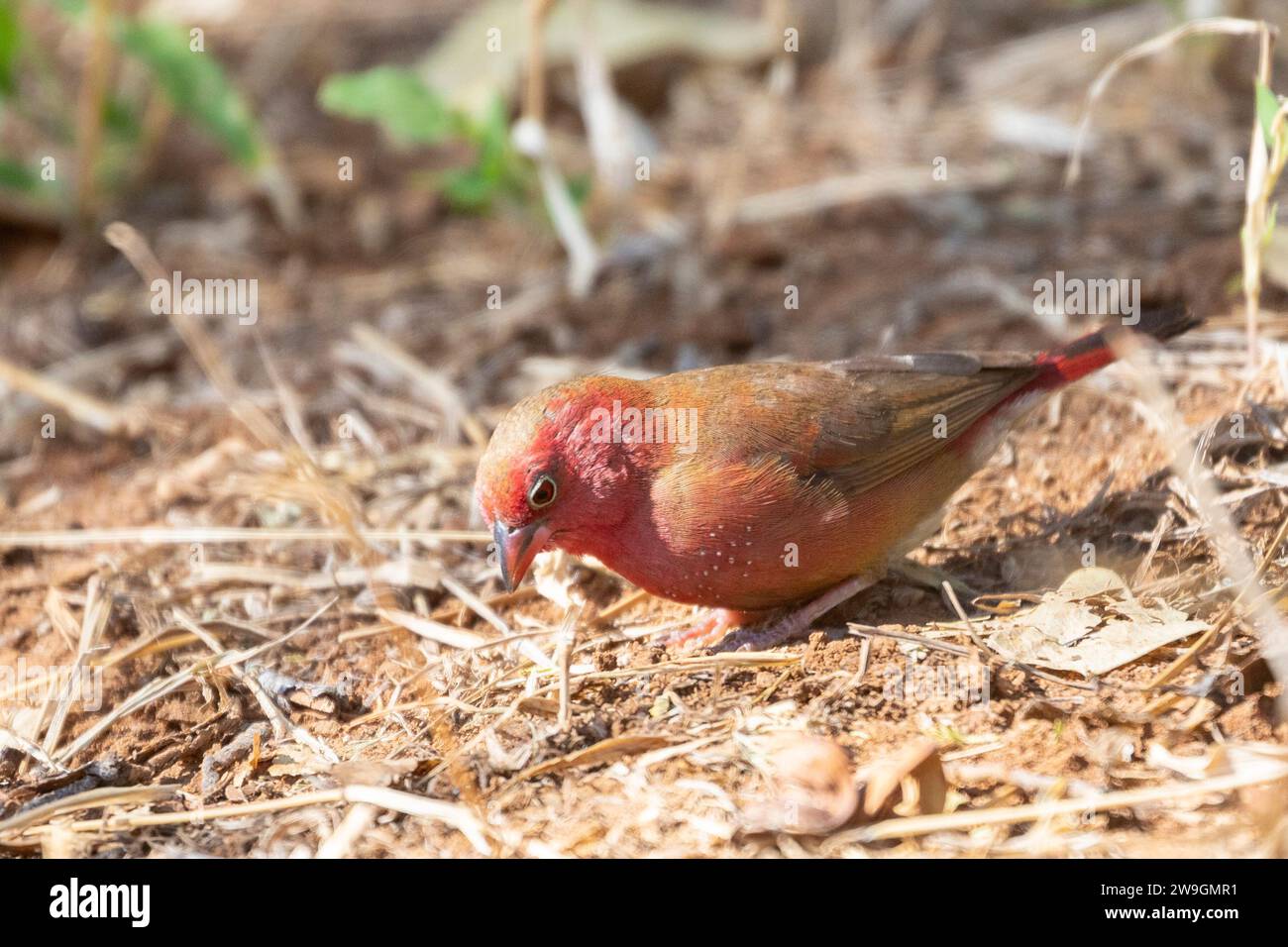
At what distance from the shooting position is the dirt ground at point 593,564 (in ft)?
11.7

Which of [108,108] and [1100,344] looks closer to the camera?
[1100,344]

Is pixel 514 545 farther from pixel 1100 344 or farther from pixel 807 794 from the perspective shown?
pixel 1100 344

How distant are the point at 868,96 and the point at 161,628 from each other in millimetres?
5737

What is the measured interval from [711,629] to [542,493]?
810 mm

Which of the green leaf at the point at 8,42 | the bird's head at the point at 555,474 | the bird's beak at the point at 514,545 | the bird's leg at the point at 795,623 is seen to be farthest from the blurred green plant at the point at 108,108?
the bird's leg at the point at 795,623

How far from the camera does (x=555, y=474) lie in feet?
13.2

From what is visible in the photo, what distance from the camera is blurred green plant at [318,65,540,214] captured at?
19.7 ft

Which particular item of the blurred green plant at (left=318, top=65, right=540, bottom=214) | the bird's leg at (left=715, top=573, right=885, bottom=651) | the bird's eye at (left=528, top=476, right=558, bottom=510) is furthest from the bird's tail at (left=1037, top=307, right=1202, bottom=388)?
the blurred green plant at (left=318, top=65, right=540, bottom=214)

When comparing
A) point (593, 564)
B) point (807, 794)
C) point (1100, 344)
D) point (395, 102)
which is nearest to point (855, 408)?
point (1100, 344)

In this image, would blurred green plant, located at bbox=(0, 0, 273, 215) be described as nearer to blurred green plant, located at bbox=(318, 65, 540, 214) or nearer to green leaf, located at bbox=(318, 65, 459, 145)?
blurred green plant, located at bbox=(318, 65, 540, 214)

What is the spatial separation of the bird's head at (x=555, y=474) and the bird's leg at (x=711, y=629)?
1.59 feet

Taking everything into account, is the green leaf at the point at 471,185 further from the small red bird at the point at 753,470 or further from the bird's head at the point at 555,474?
the bird's head at the point at 555,474

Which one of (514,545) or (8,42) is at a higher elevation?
(8,42)

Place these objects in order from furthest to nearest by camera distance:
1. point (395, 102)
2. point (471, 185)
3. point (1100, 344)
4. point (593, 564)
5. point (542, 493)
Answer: point (471, 185), point (395, 102), point (593, 564), point (1100, 344), point (542, 493)
